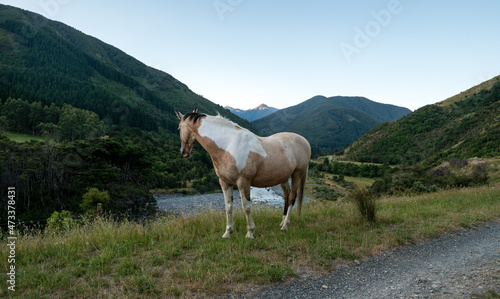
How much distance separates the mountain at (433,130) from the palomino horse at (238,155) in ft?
177

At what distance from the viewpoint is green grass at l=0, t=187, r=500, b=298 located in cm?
318

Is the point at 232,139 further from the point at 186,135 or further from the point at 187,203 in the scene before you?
the point at 187,203

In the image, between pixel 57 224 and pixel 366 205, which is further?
pixel 57 224

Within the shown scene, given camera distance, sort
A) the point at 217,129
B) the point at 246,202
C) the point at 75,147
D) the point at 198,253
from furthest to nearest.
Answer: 1. the point at 75,147
2. the point at 217,129
3. the point at 246,202
4. the point at 198,253

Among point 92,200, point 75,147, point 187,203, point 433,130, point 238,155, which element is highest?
point 433,130

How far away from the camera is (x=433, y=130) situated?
2931 inches

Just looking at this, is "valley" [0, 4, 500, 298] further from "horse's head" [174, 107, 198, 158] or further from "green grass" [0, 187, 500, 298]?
"horse's head" [174, 107, 198, 158]

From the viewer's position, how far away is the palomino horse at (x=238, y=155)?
4750 millimetres

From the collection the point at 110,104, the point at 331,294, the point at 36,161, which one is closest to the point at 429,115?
the point at 331,294

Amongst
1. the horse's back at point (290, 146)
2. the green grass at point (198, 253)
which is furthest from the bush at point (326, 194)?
the horse's back at point (290, 146)

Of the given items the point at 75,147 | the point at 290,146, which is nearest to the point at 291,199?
the point at 290,146

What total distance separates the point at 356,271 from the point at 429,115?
104 m

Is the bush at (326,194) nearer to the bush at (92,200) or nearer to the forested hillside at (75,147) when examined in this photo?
the forested hillside at (75,147)

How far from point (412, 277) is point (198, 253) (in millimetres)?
3390
